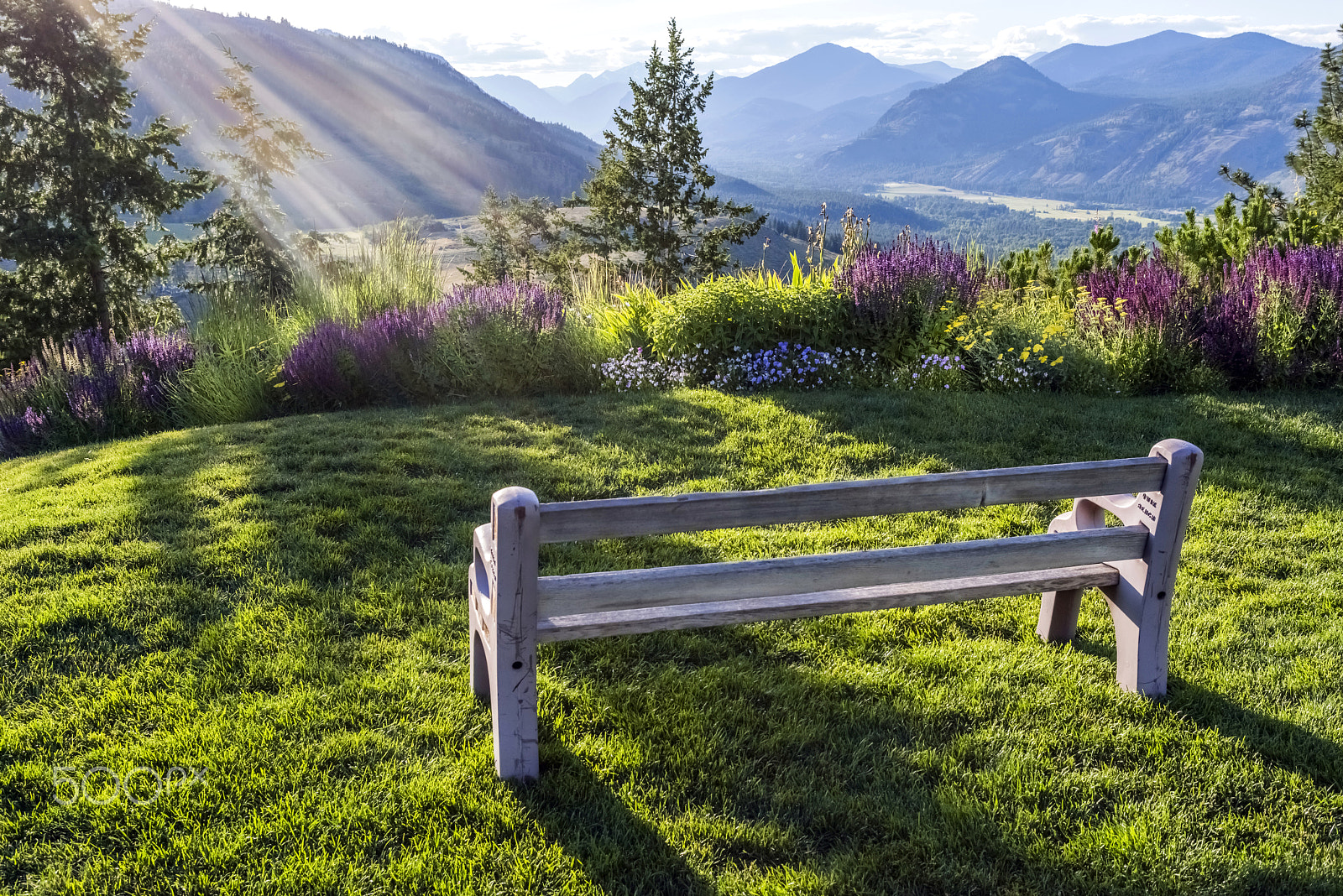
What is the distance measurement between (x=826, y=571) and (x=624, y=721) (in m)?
0.97

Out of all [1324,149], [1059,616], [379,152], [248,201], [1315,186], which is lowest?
[1059,616]

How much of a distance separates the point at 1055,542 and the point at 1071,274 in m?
9.79

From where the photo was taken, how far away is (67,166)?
526 inches

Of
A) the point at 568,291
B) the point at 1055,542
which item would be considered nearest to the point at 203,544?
the point at 1055,542

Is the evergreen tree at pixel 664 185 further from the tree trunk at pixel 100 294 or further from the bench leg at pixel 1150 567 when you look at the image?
the bench leg at pixel 1150 567

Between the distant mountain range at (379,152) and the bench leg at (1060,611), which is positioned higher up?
the distant mountain range at (379,152)

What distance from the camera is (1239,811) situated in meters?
2.46

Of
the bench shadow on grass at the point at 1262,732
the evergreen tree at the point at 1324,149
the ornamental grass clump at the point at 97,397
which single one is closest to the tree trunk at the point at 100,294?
the ornamental grass clump at the point at 97,397

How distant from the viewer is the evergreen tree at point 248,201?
19.6 metres

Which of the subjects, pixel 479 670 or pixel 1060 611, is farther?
pixel 1060 611

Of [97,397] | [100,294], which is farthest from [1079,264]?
[100,294]

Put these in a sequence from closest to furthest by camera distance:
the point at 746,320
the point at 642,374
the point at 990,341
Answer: the point at 990,341 < the point at 642,374 < the point at 746,320

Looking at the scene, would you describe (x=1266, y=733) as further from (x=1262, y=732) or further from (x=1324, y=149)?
(x=1324, y=149)

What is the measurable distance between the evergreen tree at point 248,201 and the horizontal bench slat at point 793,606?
18.6 meters
